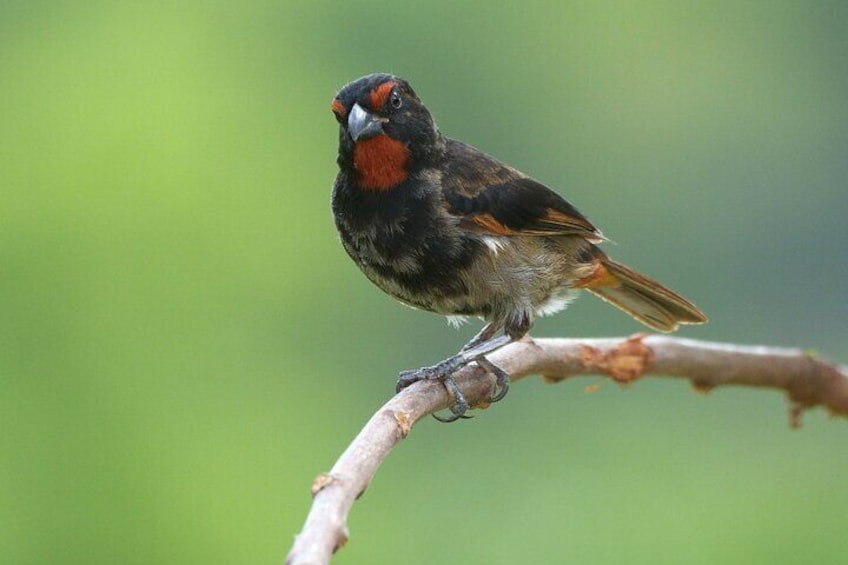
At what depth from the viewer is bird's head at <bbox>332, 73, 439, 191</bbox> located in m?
3.88

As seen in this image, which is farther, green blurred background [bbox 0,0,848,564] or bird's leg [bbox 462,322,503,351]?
green blurred background [bbox 0,0,848,564]

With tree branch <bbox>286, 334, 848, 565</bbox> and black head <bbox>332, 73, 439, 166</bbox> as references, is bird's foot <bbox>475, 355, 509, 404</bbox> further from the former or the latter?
black head <bbox>332, 73, 439, 166</bbox>

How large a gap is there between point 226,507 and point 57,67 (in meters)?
5.53

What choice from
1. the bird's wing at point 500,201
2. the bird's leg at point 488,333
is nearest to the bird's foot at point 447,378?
the bird's leg at point 488,333

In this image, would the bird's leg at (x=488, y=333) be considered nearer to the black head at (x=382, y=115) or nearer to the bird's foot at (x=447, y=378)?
the bird's foot at (x=447, y=378)

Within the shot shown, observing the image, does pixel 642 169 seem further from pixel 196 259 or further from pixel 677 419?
pixel 196 259

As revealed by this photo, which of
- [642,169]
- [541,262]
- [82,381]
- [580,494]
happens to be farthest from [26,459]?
[642,169]

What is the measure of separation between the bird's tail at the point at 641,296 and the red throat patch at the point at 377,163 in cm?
81

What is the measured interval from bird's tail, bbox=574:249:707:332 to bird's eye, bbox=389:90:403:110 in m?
0.85

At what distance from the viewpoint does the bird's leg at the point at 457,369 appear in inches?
143

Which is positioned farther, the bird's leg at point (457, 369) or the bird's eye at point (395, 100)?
the bird's eye at point (395, 100)

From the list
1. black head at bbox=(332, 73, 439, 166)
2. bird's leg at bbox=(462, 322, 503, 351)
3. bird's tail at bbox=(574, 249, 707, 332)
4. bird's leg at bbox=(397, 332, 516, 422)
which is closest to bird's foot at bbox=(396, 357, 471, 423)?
bird's leg at bbox=(397, 332, 516, 422)

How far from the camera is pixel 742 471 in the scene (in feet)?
41.3

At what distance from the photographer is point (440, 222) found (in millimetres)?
3957
